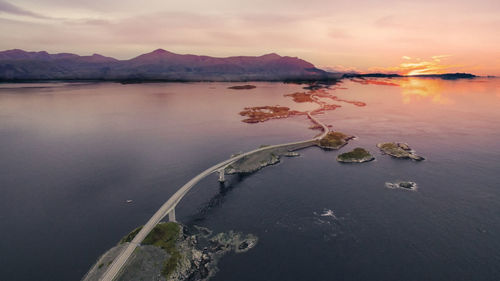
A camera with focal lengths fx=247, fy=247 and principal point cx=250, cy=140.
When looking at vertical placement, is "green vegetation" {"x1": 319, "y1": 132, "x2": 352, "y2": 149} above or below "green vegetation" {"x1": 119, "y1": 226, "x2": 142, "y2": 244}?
above

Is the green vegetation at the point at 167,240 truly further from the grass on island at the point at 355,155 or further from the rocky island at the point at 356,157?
the grass on island at the point at 355,155

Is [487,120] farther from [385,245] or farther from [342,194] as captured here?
[385,245]

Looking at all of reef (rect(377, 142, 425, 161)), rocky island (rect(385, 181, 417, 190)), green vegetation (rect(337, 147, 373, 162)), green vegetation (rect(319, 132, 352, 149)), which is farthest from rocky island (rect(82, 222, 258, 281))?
reef (rect(377, 142, 425, 161))

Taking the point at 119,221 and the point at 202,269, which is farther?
the point at 119,221

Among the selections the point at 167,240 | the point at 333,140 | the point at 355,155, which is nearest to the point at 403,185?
the point at 355,155

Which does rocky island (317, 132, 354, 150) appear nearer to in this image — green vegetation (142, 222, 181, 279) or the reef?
the reef

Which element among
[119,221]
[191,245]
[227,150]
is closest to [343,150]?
[227,150]

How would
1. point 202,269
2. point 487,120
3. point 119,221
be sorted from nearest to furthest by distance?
point 202,269
point 119,221
point 487,120

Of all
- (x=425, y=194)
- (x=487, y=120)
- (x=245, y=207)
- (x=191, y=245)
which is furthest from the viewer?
(x=487, y=120)
